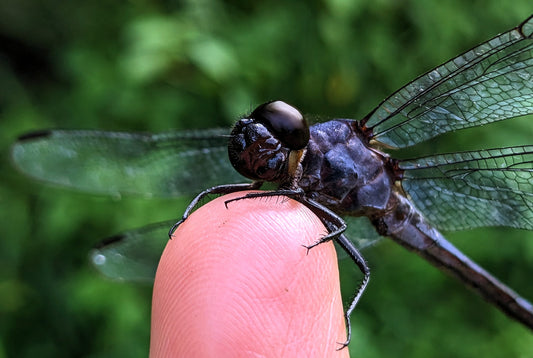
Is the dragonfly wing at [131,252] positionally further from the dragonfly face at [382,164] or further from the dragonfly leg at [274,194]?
the dragonfly leg at [274,194]

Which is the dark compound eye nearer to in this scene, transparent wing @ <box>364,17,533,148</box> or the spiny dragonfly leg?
the spiny dragonfly leg

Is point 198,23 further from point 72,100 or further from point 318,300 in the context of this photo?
point 318,300

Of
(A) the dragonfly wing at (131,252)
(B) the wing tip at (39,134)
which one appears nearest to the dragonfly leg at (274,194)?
(A) the dragonfly wing at (131,252)

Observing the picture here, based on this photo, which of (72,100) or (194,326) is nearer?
(194,326)

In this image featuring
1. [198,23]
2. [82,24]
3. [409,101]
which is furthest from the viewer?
[82,24]

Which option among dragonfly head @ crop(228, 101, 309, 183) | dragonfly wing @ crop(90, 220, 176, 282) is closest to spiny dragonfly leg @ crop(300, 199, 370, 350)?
dragonfly head @ crop(228, 101, 309, 183)

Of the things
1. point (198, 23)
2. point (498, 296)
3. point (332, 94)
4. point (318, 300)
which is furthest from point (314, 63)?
point (318, 300)

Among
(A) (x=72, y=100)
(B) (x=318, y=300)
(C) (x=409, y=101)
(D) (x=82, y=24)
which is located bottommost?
(A) (x=72, y=100)
